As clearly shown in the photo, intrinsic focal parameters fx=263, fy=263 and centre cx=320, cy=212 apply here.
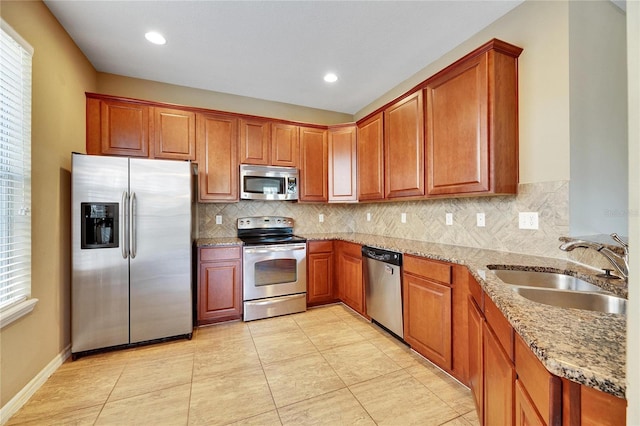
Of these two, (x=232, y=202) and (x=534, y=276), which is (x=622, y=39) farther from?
(x=232, y=202)

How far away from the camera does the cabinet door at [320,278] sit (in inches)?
132

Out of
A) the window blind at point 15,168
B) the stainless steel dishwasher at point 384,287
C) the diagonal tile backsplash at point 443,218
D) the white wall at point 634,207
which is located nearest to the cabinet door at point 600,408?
the white wall at point 634,207

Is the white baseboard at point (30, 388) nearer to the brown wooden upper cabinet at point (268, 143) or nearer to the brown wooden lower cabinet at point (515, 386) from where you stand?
the brown wooden upper cabinet at point (268, 143)

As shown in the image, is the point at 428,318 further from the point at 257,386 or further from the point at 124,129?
the point at 124,129

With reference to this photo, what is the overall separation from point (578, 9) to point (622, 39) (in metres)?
0.51

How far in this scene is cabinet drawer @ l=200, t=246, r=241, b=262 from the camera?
2.86m

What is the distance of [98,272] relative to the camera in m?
2.29

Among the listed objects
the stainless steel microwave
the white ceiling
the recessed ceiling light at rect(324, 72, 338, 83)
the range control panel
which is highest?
the recessed ceiling light at rect(324, 72, 338, 83)

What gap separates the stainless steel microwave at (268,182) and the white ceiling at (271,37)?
105cm

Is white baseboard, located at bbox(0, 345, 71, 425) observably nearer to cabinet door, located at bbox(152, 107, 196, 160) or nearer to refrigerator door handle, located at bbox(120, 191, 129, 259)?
refrigerator door handle, located at bbox(120, 191, 129, 259)

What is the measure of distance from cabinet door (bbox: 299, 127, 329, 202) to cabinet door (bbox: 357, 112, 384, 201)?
1.65 feet

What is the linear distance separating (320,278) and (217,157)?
1975mm

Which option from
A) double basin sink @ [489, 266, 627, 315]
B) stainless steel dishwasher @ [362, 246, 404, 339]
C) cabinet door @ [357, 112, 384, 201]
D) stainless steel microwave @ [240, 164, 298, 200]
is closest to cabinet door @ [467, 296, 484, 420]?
double basin sink @ [489, 266, 627, 315]

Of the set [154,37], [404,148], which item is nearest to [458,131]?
[404,148]
